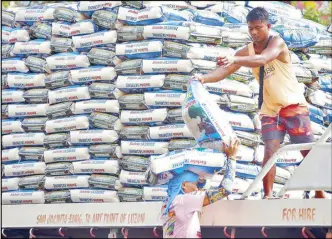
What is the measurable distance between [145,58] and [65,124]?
2.76 feet

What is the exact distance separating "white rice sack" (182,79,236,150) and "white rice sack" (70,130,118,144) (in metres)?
2.03

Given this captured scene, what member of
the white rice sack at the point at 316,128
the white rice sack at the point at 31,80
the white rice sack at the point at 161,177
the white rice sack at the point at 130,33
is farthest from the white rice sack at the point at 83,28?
the white rice sack at the point at 161,177

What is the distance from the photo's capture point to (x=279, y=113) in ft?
19.7

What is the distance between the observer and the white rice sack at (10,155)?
A: 307 inches

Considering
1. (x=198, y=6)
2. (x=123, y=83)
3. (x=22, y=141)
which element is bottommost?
(x=22, y=141)

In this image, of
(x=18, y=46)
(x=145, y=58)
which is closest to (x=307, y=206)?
(x=145, y=58)

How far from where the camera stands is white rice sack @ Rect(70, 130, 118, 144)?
7410 mm

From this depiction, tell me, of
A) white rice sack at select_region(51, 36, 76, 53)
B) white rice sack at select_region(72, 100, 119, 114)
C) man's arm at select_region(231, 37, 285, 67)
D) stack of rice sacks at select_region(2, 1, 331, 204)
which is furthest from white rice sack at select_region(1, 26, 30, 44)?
man's arm at select_region(231, 37, 285, 67)

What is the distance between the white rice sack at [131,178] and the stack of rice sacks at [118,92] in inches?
0.4

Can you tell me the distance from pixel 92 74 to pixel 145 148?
2.65ft

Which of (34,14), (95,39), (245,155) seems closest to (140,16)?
(95,39)

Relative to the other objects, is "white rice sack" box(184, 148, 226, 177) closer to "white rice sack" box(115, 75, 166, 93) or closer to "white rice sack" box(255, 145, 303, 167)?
"white rice sack" box(255, 145, 303, 167)

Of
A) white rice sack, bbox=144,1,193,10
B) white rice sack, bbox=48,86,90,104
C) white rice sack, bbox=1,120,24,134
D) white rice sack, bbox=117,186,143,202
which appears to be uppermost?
white rice sack, bbox=144,1,193,10

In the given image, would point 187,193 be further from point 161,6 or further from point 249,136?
point 161,6
